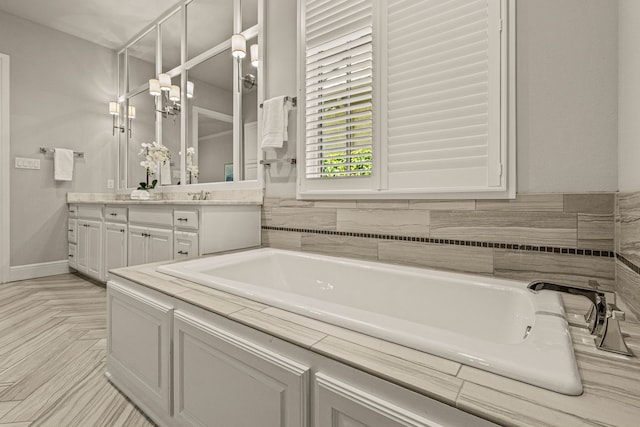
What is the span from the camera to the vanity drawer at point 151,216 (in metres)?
2.26

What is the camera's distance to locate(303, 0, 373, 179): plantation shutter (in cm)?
186

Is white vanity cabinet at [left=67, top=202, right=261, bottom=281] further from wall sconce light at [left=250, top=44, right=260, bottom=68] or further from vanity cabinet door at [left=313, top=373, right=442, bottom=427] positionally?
vanity cabinet door at [left=313, top=373, right=442, bottom=427]

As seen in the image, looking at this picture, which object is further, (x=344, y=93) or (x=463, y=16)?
(x=344, y=93)

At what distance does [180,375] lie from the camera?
1.09 meters

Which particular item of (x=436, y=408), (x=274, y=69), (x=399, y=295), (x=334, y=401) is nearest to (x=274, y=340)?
(x=334, y=401)

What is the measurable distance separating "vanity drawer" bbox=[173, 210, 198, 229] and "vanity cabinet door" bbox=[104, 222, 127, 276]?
0.85 m

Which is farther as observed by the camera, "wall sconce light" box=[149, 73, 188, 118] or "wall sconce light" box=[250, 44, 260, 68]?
"wall sconce light" box=[149, 73, 188, 118]

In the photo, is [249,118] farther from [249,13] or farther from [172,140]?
[172,140]

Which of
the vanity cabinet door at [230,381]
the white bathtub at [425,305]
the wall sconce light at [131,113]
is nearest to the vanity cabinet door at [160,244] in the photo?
the white bathtub at [425,305]

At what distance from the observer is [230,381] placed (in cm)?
91

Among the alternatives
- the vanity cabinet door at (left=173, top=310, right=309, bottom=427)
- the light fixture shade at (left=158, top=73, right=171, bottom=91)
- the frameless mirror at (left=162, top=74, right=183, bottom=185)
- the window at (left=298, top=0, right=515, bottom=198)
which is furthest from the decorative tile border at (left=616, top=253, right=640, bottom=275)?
the light fixture shade at (left=158, top=73, right=171, bottom=91)

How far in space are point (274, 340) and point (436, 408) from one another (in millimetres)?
424

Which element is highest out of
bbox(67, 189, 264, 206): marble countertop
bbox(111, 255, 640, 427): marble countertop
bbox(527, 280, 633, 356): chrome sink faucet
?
bbox(67, 189, 264, 206): marble countertop

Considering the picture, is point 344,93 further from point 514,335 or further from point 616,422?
point 616,422
